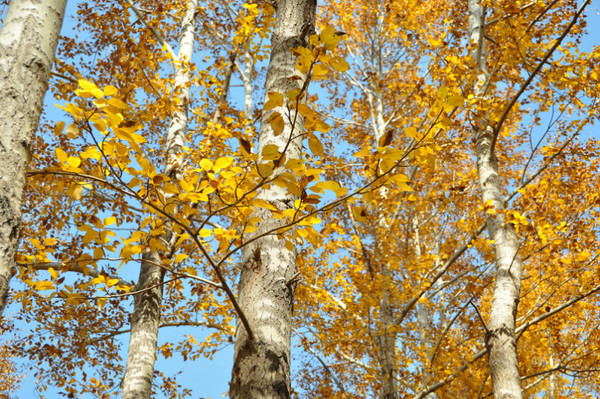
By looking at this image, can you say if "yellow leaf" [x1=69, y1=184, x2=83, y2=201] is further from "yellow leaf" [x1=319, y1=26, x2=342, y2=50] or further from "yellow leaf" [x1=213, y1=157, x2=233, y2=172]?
"yellow leaf" [x1=319, y1=26, x2=342, y2=50]

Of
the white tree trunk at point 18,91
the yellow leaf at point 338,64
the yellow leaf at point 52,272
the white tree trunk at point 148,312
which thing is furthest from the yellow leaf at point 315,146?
the white tree trunk at point 148,312

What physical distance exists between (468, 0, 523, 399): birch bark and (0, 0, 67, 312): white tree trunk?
11.3 ft

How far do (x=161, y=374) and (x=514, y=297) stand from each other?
585 centimetres

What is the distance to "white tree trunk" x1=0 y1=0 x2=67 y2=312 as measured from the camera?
1.29m

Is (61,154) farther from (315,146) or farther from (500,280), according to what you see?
(500,280)

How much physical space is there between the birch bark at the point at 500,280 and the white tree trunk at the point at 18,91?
3441 millimetres

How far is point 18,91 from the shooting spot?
1.40 metres

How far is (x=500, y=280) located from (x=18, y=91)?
3781 mm

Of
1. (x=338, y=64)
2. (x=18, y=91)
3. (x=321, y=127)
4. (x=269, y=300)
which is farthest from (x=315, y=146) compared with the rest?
(x=18, y=91)

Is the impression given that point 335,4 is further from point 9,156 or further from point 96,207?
point 9,156

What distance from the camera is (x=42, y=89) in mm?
1490

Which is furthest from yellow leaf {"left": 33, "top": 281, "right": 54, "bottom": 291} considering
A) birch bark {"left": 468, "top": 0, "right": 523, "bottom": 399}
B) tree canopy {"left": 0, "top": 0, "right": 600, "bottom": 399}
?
birch bark {"left": 468, "top": 0, "right": 523, "bottom": 399}

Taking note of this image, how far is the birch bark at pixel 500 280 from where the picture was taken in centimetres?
341

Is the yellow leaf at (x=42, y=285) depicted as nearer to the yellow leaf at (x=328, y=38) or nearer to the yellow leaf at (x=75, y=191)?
the yellow leaf at (x=75, y=191)
